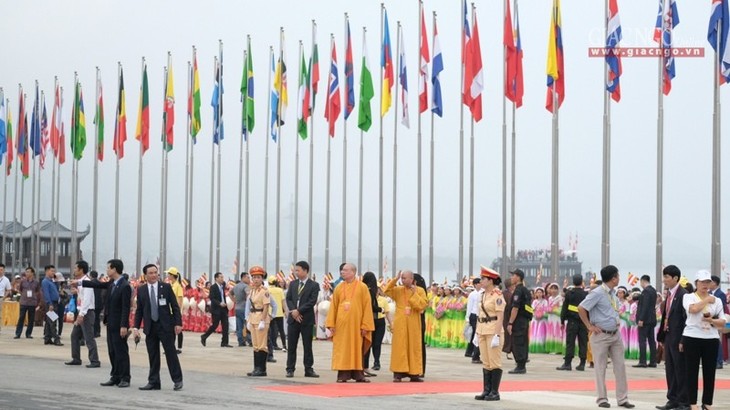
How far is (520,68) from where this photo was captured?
120 feet

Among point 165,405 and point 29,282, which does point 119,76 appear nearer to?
point 29,282

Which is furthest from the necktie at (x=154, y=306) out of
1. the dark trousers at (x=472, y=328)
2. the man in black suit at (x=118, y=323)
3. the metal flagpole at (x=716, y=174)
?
the metal flagpole at (x=716, y=174)

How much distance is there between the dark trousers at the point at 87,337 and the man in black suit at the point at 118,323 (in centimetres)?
198

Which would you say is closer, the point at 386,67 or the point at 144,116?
the point at 386,67

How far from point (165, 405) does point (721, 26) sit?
18473 mm

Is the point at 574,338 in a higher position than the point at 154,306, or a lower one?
lower

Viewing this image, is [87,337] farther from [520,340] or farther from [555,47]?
[555,47]

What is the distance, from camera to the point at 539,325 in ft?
94.6

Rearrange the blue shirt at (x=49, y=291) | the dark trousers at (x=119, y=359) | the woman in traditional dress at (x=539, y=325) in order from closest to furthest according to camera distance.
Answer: the dark trousers at (x=119, y=359), the woman in traditional dress at (x=539, y=325), the blue shirt at (x=49, y=291)

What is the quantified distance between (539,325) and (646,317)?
4.50 metres

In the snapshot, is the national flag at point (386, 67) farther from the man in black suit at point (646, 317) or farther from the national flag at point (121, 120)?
the man in black suit at point (646, 317)

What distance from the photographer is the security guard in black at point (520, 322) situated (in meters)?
22.5

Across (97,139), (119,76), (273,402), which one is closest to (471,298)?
(273,402)

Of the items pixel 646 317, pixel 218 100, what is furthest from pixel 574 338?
pixel 218 100
